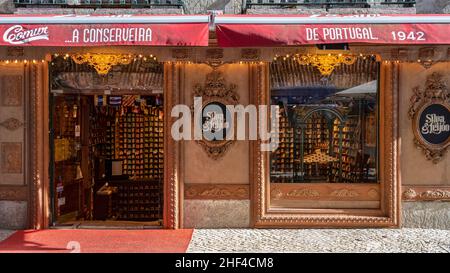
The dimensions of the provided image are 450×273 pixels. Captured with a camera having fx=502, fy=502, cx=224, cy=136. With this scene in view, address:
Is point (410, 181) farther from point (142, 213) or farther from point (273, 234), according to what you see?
point (142, 213)

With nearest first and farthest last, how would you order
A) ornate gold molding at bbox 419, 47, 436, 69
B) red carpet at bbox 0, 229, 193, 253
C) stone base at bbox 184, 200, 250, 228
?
red carpet at bbox 0, 229, 193, 253
ornate gold molding at bbox 419, 47, 436, 69
stone base at bbox 184, 200, 250, 228

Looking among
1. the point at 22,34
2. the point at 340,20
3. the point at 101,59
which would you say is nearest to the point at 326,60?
the point at 340,20

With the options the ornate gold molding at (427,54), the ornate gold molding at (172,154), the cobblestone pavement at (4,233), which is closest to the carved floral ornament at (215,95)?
the ornate gold molding at (172,154)

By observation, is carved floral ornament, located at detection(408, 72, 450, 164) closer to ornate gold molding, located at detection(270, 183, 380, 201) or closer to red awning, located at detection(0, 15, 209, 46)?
ornate gold molding, located at detection(270, 183, 380, 201)

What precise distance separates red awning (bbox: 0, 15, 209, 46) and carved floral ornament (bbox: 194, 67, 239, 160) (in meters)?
1.22

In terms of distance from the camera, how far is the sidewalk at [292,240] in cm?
805

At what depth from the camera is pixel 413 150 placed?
30.7 ft

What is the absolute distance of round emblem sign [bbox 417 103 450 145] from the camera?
9328 mm

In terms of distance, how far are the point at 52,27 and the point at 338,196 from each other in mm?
5971

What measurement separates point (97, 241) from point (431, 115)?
21.1 feet

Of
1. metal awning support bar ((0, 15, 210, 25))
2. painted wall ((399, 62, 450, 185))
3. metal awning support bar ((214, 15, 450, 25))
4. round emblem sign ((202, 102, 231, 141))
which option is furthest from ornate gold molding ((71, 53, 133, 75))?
painted wall ((399, 62, 450, 185))

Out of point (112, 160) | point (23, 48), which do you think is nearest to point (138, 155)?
point (112, 160)

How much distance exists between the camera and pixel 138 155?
12.5 metres

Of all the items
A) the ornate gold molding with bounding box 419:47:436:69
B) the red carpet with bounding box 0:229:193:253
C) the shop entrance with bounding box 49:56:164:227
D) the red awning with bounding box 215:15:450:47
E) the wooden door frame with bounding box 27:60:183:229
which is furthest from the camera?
the shop entrance with bounding box 49:56:164:227
